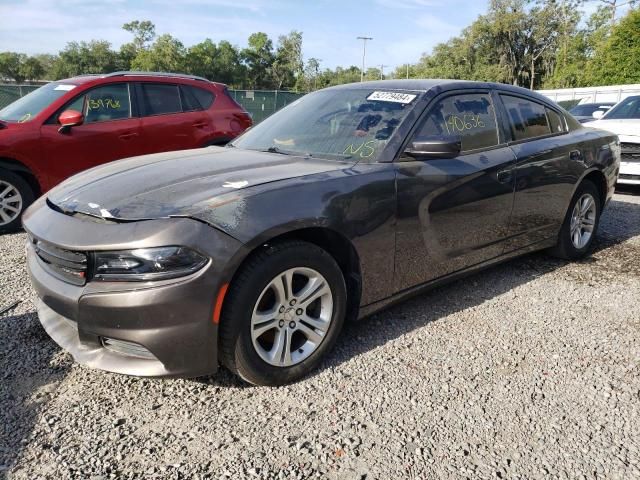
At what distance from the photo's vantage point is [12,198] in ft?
18.0

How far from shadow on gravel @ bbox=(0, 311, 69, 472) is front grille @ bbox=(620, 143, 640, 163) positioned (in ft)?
26.9

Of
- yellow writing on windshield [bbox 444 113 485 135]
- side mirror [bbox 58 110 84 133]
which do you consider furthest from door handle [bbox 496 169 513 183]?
side mirror [bbox 58 110 84 133]

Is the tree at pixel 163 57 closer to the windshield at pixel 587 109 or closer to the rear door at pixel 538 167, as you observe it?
the windshield at pixel 587 109

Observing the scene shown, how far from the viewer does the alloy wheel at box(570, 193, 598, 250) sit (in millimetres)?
4656

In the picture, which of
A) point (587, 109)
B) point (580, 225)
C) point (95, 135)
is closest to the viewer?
point (580, 225)

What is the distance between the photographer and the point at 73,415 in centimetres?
235

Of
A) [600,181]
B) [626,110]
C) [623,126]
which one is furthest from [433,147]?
[626,110]

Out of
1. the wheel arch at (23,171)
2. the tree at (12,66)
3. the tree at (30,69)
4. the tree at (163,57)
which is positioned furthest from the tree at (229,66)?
the wheel arch at (23,171)

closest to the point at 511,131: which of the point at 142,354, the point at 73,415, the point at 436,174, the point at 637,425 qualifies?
the point at 436,174

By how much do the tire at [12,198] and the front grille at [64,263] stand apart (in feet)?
11.4

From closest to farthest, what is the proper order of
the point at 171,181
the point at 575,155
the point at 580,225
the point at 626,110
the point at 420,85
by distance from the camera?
the point at 171,181 → the point at 420,85 → the point at 575,155 → the point at 580,225 → the point at 626,110

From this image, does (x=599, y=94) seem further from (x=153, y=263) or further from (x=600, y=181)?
(x=153, y=263)

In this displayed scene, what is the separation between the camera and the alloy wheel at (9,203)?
214 inches

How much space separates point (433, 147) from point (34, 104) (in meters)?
5.03
